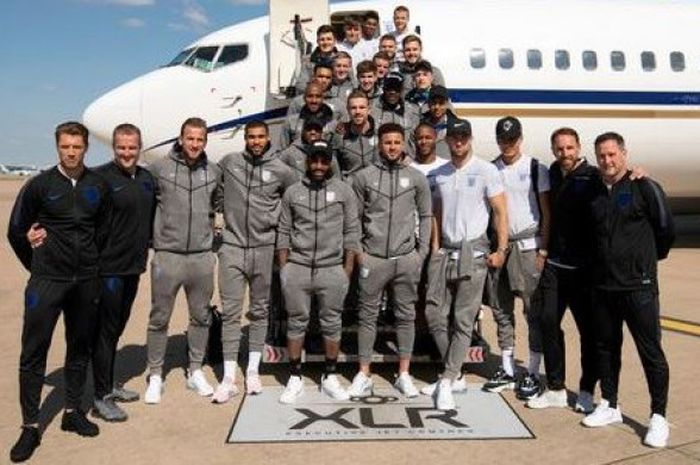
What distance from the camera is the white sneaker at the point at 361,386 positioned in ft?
17.9

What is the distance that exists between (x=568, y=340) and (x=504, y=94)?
631 cm

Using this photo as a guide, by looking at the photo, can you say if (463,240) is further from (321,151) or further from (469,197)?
(321,151)

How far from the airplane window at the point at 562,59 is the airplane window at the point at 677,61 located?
2.17 meters

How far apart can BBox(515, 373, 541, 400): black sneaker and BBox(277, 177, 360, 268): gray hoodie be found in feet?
5.68

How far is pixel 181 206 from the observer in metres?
5.43

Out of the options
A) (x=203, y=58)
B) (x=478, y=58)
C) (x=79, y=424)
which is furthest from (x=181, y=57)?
(x=79, y=424)

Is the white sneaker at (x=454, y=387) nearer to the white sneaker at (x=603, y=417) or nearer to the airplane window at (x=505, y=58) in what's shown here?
the white sneaker at (x=603, y=417)

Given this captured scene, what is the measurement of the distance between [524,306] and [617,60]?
8.91 meters

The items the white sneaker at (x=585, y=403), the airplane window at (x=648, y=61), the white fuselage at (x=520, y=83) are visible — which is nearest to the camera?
the white sneaker at (x=585, y=403)

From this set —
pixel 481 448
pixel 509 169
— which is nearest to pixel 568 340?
pixel 509 169

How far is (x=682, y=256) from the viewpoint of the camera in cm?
1395

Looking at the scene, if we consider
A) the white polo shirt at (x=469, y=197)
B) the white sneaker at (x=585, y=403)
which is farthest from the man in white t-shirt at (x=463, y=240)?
the white sneaker at (x=585, y=403)

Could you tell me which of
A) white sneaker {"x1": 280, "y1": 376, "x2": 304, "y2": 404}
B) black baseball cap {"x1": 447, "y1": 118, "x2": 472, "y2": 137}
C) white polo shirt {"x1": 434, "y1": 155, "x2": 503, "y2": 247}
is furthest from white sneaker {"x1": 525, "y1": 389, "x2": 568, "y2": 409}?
black baseball cap {"x1": 447, "y1": 118, "x2": 472, "y2": 137}

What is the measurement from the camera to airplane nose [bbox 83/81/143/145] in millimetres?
12219
